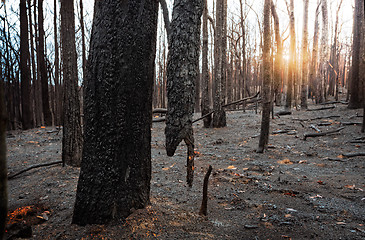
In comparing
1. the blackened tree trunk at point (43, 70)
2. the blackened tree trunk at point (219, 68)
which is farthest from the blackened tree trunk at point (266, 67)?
the blackened tree trunk at point (43, 70)

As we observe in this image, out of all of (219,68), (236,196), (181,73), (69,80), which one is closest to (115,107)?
(181,73)

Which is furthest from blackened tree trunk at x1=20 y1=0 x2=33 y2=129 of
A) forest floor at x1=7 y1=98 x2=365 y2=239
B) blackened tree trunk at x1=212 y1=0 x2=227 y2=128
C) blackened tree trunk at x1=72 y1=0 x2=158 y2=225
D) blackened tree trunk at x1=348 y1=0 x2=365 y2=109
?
blackened tree trunk at x1=348 y1=0 x2=365 y2=109

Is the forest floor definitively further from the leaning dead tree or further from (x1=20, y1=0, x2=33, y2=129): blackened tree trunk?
(x1=20, y1=0, x2=33, y2=129): blackened tree trunk

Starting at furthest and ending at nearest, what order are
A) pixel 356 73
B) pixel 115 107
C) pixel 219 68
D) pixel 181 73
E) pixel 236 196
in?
pixel 356 73, pixel 219 68, pixel 236 196, pixel 115 107, pixel 181 73

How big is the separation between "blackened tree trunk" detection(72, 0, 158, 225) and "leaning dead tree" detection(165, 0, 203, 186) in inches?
20.0

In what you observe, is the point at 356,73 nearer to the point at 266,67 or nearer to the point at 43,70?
the point at 266,67

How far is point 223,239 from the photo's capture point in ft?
7.82

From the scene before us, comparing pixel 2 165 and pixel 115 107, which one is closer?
pixel 2 165

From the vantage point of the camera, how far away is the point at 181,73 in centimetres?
193

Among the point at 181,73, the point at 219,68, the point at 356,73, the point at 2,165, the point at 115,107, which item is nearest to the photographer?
the point at 2,165

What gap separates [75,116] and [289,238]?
3.98 m

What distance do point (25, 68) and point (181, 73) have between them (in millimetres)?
12714

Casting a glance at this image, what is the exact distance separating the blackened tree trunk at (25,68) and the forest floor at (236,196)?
6413mm

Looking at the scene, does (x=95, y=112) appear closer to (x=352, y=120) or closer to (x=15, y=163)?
(x=15, y=163)
